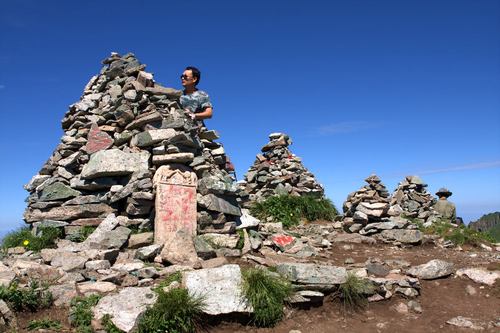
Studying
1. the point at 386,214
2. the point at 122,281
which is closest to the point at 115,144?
the point at 122,281

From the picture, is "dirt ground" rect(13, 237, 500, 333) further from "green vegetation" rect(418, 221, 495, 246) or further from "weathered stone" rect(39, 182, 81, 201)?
"weathered stone" rect(39, 182, 81, 201)

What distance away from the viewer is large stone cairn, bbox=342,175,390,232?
13656 millimetres

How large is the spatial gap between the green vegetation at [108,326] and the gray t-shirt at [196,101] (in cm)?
634

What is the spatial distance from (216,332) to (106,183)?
16.2 ft

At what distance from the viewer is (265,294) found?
6.28 metres

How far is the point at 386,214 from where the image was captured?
13852mm

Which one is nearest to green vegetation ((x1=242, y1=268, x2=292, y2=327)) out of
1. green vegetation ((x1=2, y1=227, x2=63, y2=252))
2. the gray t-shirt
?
green vegetation ((x1=2, y1=227, x2=63, y2=252))

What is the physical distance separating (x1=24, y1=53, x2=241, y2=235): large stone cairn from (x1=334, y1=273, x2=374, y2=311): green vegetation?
10.9 feet

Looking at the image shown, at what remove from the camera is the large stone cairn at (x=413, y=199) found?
18.5 metres

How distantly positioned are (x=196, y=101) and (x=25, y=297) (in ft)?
21.2

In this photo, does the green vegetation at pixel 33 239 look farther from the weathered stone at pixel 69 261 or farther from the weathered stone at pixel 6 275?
the weathered stone at pixel 6 275

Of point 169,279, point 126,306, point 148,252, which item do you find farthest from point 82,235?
point 126,306

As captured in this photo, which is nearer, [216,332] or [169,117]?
[216,332]

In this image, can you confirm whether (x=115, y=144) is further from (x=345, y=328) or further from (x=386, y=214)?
(x=386, y=214)
